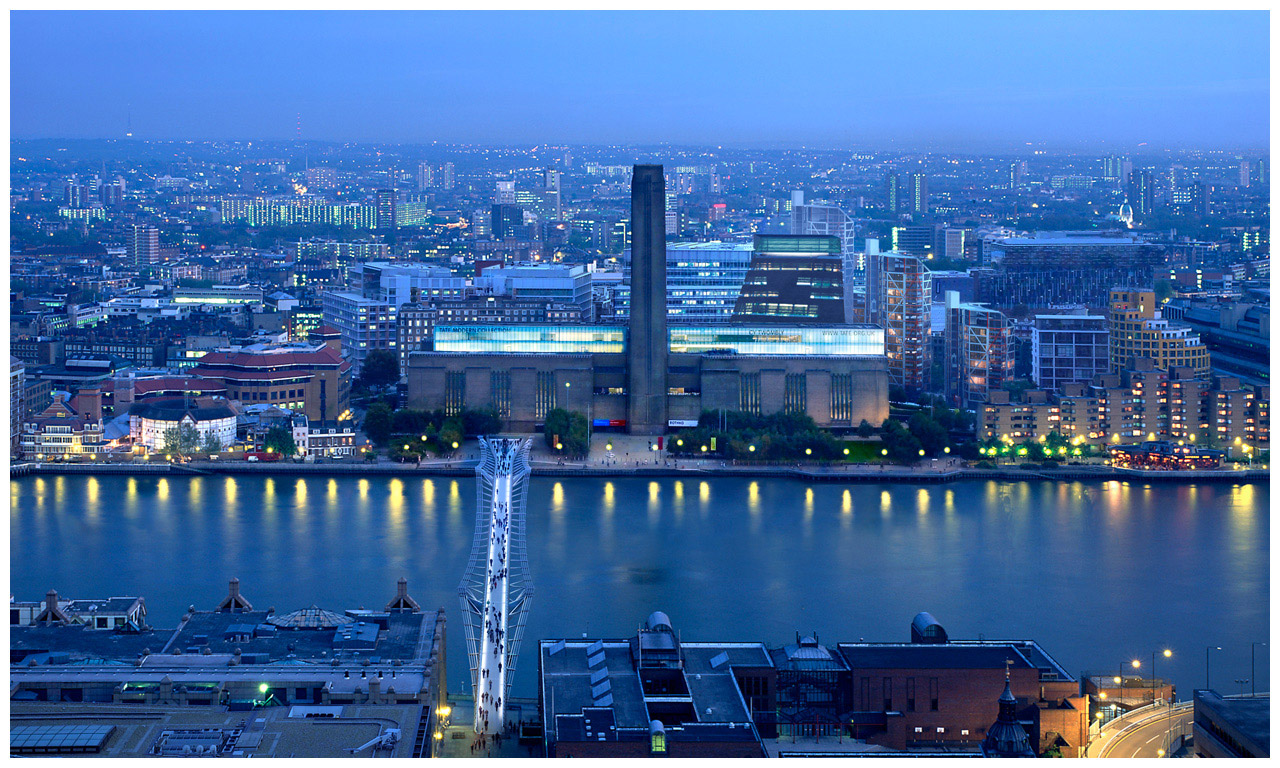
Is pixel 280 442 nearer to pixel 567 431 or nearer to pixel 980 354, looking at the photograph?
pixel 567 431

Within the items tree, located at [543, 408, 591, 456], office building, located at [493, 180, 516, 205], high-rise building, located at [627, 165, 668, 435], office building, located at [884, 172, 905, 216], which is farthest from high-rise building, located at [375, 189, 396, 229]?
tree, located at [543, 408, 591, 456]

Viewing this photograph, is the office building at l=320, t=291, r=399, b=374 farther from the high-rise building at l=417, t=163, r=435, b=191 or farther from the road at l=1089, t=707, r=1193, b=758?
the high-rise building at l=417, t=163, r=435, b=191

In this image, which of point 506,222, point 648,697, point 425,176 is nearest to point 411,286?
point 648,697

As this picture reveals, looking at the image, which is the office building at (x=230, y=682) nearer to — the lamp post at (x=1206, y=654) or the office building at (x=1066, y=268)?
the lamp post at (x=1206, y=654)

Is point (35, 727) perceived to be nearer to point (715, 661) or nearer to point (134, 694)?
point (134, 694)

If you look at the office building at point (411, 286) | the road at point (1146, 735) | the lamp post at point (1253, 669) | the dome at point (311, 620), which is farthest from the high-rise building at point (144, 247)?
the road at point (1146, 735)

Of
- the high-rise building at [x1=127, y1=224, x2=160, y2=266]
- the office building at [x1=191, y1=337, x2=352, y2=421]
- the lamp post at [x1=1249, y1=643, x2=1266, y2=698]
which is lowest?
the lamp post at [x1=1249, y1=643, x2=1266, y2=698]
